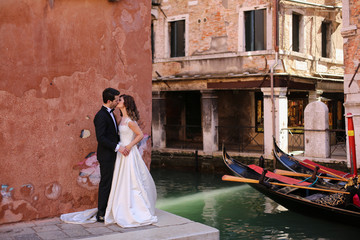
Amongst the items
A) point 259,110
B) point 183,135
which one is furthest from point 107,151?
point 183,135

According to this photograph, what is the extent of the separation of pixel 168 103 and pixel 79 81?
1302cm

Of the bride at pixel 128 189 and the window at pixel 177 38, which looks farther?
the window at pixel 177 38

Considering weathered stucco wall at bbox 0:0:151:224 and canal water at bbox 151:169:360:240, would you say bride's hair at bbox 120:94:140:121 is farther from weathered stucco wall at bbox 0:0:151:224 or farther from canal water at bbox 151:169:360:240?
canal water at bbox 151:169:360:240

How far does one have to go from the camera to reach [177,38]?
15.2m

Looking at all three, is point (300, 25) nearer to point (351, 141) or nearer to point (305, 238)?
point (351, 141)

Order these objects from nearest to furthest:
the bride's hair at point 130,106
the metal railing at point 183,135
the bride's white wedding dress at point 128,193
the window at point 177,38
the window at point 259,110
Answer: the bride's white wedding dress at point 128,193 → the bride's hair at point 130,106 → the window at point 177,38 → the window at point 259,110 → the metal railing at point 183,135

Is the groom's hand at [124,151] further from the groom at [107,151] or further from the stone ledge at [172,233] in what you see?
the stone ledge at [172,233]

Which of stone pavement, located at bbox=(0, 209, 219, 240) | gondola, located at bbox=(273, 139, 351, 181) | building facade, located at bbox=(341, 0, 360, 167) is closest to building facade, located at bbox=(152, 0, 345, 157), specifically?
building facade, located at bbox=(341, 0, 360, 167)

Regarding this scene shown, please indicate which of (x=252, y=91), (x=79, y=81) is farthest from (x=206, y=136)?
(x=79, y=81)

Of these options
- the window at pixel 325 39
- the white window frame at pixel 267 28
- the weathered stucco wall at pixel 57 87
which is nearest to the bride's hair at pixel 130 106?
the weathered stucco wall at pixel 57 87

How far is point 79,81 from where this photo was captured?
15.9ft

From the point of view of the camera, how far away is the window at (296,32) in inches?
553

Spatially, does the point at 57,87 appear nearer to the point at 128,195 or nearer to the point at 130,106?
the point at 130,106

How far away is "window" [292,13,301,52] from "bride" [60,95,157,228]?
10420mm
